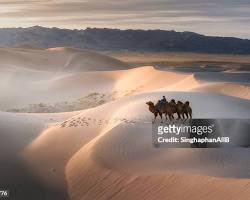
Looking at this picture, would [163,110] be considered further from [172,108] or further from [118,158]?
[118,158]

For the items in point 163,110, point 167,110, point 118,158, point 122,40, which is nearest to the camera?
point 118,158

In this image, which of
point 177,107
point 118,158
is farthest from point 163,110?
point 118,158

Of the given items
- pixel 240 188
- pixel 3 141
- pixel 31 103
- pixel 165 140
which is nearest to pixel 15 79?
pixel 31 103

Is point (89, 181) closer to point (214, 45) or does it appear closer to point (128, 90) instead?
point (128, 90)

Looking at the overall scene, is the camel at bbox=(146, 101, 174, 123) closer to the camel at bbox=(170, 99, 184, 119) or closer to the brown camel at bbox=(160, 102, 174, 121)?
the brown camel at bbox=(160, 102, 174, 121)

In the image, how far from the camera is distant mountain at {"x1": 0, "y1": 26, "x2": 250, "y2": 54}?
539 feet

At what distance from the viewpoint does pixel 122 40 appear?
17850cm

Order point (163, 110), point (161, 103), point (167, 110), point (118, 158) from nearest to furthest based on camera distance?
point (118, 158), point (161, 103), point (167, 110), point (163, 110)

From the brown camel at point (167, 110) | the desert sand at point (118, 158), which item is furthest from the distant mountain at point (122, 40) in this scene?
the brown camel at point (167, 110)

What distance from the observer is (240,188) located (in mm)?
14273

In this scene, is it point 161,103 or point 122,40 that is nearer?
point 161,103

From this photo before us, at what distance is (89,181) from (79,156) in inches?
75.0

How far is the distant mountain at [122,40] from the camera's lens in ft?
539

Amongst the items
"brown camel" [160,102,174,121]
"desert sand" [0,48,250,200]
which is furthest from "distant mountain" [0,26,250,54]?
"brown camel" [160,102,174,121]
